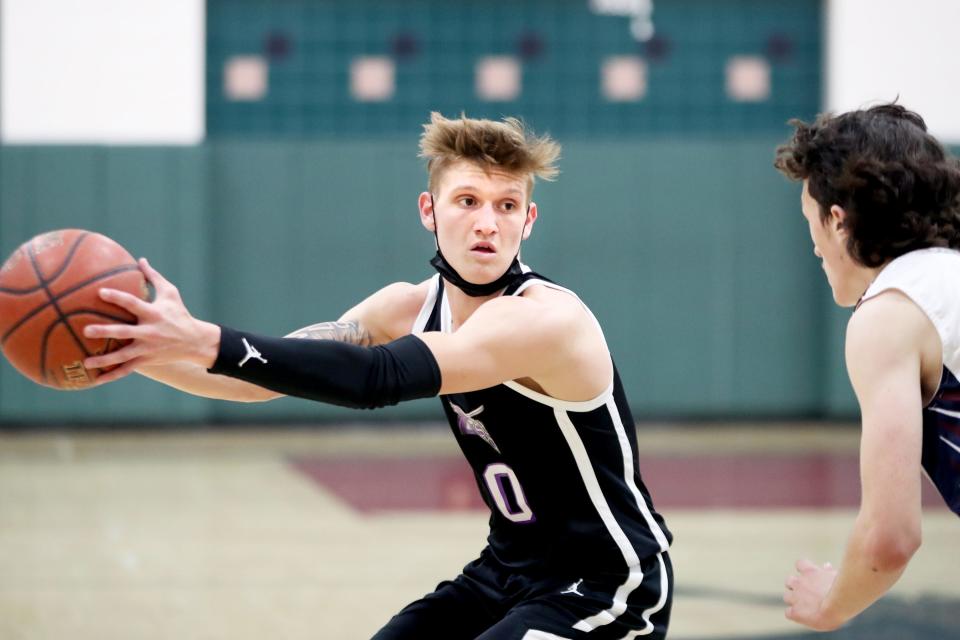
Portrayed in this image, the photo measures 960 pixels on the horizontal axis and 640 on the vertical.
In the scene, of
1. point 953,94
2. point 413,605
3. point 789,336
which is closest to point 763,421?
point 789,336

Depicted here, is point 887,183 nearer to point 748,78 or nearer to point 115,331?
point 115,331

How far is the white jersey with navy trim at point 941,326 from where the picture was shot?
7.44 feet

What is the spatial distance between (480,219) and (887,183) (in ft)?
3.37

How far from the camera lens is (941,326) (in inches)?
89.0

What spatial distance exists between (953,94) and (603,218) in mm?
3748

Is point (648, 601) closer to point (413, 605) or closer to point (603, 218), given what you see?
point (413, 605)

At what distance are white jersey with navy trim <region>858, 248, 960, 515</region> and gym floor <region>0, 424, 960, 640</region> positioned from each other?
260cm

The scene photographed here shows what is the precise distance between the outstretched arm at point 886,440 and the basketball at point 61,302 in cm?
141

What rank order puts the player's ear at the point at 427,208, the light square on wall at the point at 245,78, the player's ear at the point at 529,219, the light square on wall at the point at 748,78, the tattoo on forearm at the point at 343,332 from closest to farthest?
the player's ear at the point at 529,219
the player's ear at the point at 427,208
the tattoo on forearm at the point at 343,332
the light square on wall at the point at 245,78
the light square on wall at the point at 748,78

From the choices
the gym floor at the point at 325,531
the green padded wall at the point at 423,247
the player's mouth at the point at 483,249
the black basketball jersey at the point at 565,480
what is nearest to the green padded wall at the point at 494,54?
the green padded wall at the point at 423,247

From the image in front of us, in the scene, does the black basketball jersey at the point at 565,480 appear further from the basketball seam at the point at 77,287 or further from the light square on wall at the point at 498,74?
the light square on wall at the point at 498,74

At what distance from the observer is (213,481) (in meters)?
8.86

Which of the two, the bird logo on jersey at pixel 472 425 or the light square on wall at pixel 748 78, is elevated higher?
the light square on wall at pixel 748 78

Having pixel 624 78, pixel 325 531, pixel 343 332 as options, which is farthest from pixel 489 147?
pixel 624 78
